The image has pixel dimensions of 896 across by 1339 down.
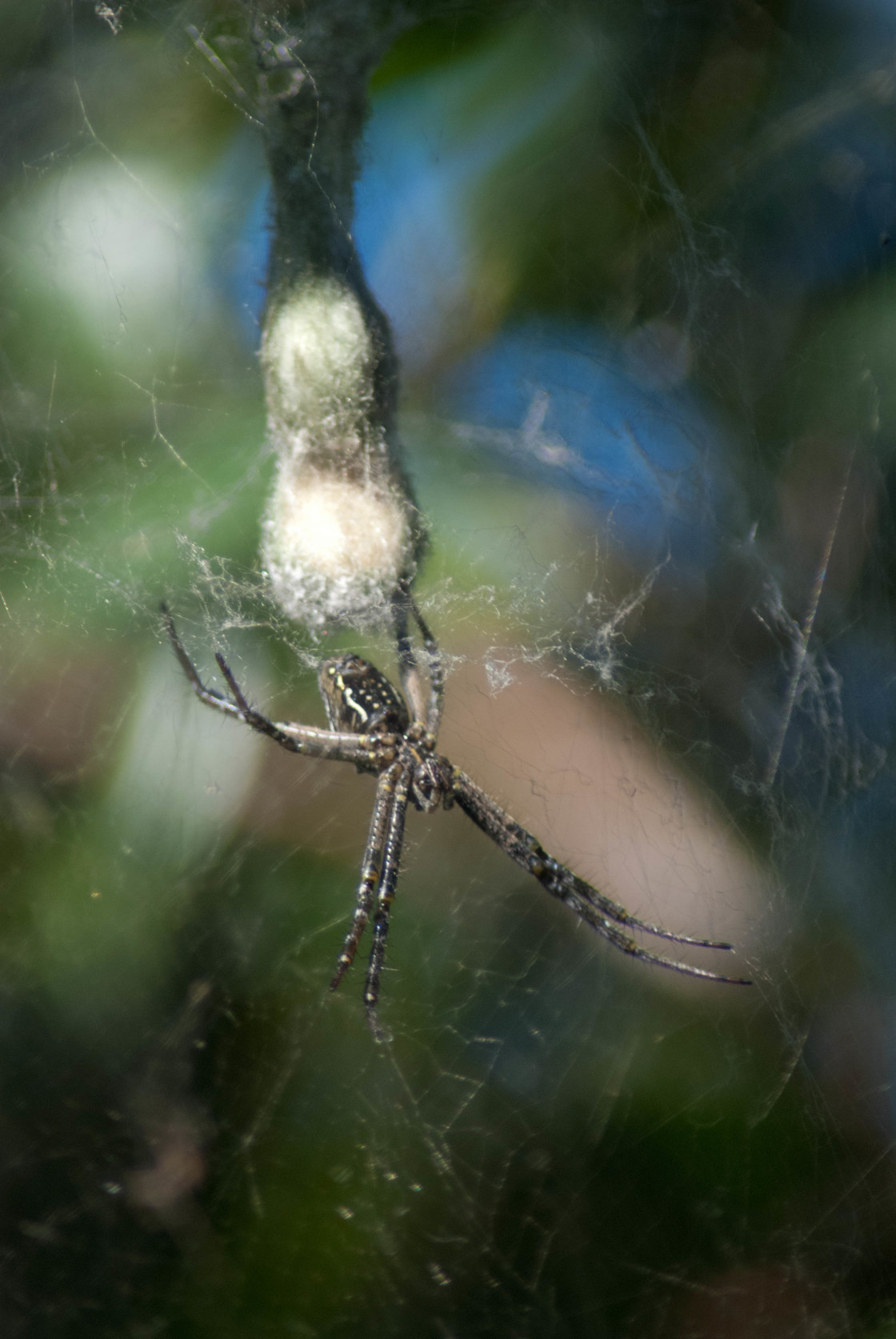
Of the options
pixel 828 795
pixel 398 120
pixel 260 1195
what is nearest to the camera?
pixel 260 1195

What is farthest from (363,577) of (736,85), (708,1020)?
(736,85)

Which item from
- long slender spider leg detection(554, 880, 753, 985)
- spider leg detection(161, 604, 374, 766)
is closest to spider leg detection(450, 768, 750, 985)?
long slender spider leg detection(554, 880, 753, 985)

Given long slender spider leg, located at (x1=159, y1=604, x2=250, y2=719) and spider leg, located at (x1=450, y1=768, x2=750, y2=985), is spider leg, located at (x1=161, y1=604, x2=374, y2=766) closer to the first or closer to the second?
long slender spider leg, located at (x1=159, y1=604, x2=250, y2=719)

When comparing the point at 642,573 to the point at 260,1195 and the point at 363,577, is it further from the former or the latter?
the point at 260,1195

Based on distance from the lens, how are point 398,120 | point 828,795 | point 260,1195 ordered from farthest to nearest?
point 828,795 < point 398,120 < point 260,1195

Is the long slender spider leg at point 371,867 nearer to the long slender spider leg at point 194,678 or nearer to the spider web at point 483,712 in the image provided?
the spider web at point 483,712

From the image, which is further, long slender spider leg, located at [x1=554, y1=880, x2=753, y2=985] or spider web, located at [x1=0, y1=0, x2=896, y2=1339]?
long slender spider leg, located at [x1=554, y1=880, x2=753, y2=985]

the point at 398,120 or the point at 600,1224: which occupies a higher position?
the point at 398,120

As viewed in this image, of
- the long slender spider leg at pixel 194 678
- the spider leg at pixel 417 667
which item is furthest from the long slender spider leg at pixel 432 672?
the long slender spider leg at pixel 194 678
